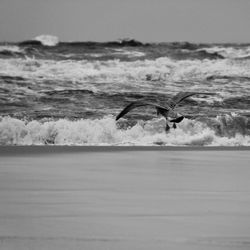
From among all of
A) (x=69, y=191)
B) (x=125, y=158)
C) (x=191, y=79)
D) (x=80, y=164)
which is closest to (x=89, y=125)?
(x=125, y=158)

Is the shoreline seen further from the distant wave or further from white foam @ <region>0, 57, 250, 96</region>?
the distant wave

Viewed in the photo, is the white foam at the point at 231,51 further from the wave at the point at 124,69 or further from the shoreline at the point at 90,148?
the shoreline at the point at 90,148

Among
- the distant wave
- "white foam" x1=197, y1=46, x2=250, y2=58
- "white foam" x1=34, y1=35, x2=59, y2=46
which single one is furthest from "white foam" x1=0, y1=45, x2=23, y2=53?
"white foam" x1=197, y1=46, x2=250, y2=58

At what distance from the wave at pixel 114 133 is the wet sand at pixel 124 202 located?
138 inches

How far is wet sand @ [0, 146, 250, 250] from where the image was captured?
663 centimetres

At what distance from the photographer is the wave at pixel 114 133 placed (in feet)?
59.4

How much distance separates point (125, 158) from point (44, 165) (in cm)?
183

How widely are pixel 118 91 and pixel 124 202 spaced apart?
1994 centimetres

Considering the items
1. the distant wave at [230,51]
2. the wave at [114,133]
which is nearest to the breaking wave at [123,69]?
the distant wave at [230,51]

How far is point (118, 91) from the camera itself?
2861 cm

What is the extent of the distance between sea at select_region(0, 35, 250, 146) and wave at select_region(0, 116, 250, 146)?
0.02 meters

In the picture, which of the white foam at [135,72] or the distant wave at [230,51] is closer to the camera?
the white foam at [135,72]

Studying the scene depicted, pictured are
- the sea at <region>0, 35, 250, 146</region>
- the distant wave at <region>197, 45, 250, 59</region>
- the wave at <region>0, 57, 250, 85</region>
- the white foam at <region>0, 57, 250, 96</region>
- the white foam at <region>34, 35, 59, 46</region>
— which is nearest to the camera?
the sea at <region>0, 35, 250, 146</region>

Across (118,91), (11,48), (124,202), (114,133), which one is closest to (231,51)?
(11,48)
